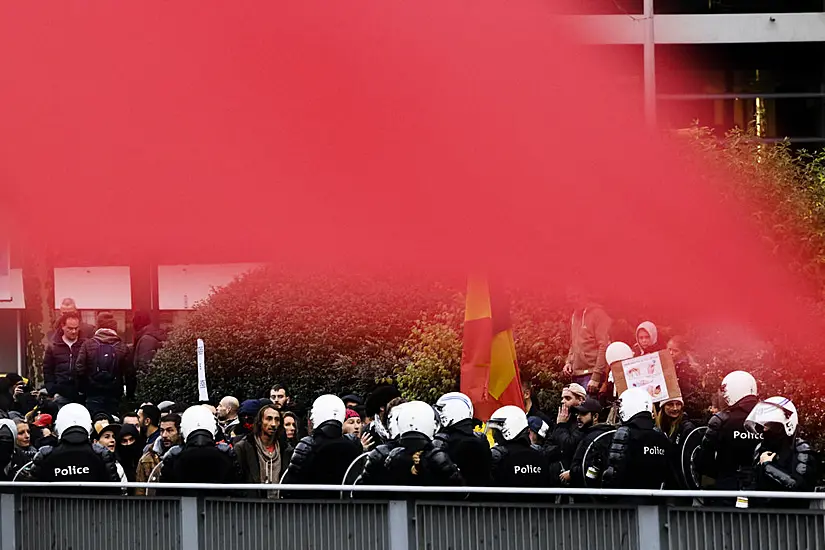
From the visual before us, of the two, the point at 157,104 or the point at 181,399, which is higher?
the point at 157,104

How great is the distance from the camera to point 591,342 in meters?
15.3

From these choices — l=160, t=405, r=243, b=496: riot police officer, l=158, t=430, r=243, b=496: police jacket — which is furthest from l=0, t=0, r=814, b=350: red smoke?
l=158, t=430, r=243, b=496: police jacket

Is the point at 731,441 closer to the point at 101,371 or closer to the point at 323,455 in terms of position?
the point at 323,455

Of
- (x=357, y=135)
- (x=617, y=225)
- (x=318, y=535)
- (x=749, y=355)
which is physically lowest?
(x=318, y=535)

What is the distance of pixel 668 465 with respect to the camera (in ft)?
34.3

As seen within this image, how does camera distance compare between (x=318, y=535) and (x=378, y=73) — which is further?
(x=378, y=73)

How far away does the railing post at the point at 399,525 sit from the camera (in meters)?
9.63

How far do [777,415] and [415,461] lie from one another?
2.45 meters

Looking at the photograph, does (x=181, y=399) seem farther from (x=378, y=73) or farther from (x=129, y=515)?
(x=129, y=515)

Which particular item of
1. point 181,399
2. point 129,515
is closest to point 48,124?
point 181,399

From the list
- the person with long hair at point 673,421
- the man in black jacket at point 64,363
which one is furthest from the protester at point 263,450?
the man in black jacket at point 64,363

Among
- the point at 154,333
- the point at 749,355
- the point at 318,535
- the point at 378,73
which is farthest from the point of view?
the point at 154,333

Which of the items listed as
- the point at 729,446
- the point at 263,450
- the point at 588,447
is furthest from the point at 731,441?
the point at 263,450

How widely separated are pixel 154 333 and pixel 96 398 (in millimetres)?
4676
